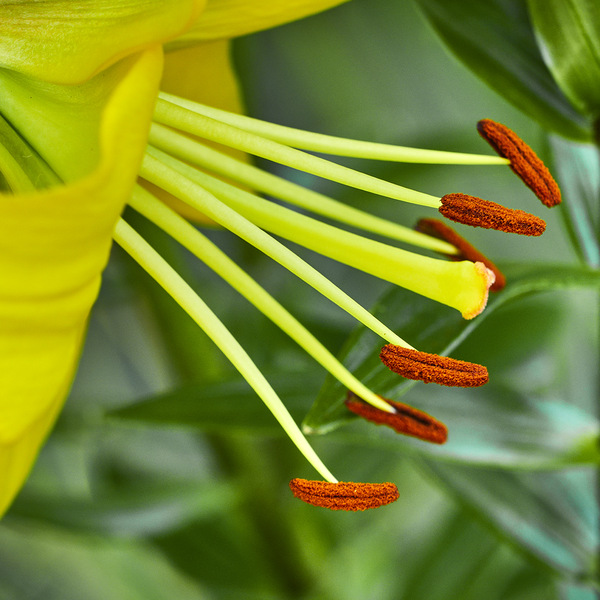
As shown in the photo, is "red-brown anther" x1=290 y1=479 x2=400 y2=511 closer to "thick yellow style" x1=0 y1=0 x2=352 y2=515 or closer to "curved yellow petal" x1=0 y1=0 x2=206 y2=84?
"thick yellow style" x1=0 y1=0 x2=352 y2=515

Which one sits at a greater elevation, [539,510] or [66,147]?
[66,147]

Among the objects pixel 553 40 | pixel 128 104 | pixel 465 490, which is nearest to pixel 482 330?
pixel 465 490

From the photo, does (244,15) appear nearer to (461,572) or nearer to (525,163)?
(525,163)

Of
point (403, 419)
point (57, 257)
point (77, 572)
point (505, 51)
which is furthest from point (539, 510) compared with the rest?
point (77, 572)

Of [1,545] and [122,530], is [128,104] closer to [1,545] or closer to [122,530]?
[122,530]

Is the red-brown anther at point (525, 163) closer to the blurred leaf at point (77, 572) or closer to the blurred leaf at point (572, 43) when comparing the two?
the blurred leaf at point (572, 43)

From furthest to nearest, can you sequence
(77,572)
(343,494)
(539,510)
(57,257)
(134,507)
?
(77,572) → (134,507) → (539,510) → (343,494) → (57,257)
